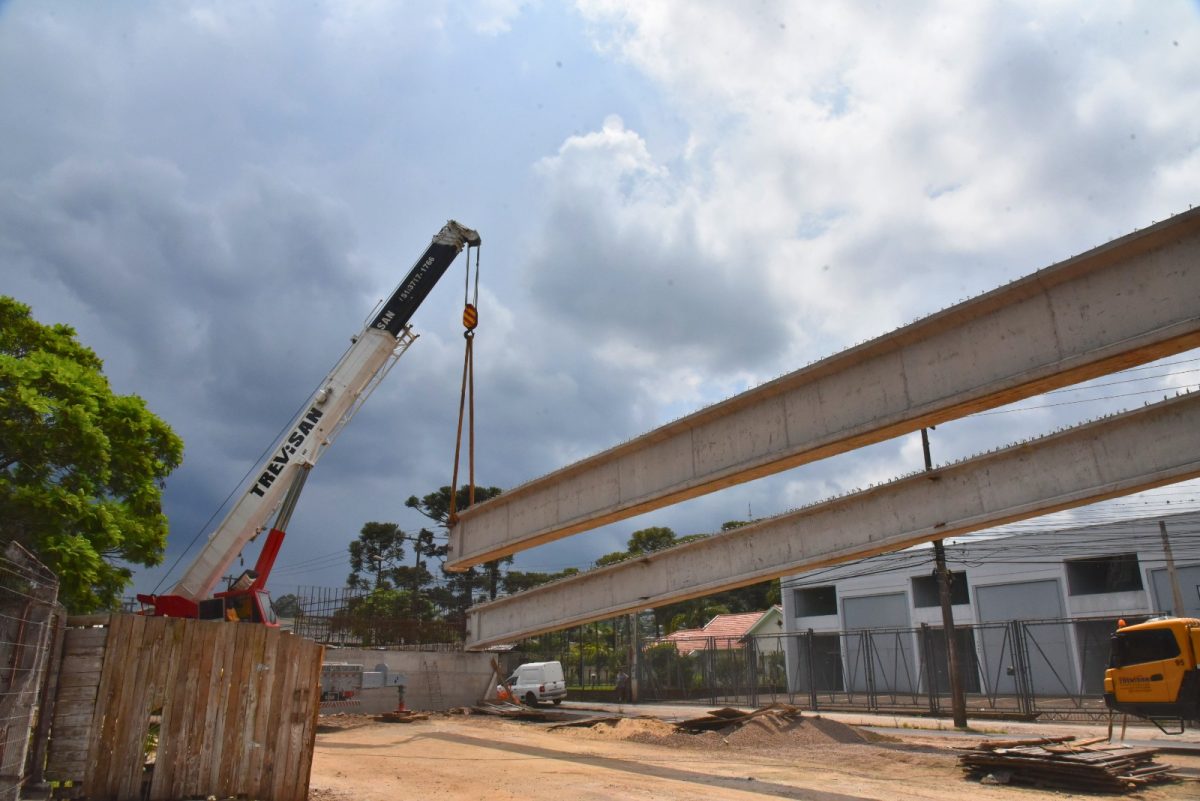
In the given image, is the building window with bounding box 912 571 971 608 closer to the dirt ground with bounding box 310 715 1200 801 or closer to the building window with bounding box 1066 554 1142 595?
the building window with bounding box 1066 554 1142 595

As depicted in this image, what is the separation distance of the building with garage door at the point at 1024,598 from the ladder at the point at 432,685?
12.8 meters

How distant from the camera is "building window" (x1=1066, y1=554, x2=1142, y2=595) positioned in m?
35.6

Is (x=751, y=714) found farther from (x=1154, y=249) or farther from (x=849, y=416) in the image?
(x=1154, y=249)

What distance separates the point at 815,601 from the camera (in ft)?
158

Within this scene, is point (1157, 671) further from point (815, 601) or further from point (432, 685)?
point (815, 601)

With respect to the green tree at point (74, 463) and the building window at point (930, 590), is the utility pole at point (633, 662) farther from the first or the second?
the green tree at point (74, 463)

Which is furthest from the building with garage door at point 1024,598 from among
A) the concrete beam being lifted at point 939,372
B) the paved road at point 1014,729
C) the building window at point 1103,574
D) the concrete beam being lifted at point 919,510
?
the concrete beam being lifted at point 939,372

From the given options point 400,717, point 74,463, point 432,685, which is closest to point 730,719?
point 400,717

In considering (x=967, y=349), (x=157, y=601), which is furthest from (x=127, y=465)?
(x=967, y=349)

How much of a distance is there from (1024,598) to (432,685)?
27.9 meters

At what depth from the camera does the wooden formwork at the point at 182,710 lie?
7.36 m

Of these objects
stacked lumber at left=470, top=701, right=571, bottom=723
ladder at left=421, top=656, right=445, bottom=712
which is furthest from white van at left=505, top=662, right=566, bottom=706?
ladder at left=421, top=656, right=445, bottom=712

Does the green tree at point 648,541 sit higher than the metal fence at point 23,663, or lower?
higher

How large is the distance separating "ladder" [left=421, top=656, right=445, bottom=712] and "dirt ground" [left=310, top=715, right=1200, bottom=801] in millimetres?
5372
